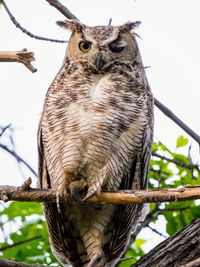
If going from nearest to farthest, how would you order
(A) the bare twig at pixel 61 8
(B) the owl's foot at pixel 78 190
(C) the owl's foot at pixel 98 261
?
(B) the owl's foot at pixel 78 190
(C) the owl's foot at pixel 98 261
(A) the bare twig at pixel 61 8

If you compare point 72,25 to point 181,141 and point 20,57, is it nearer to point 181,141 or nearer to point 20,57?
point 181,141

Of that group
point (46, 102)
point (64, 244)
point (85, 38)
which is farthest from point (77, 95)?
point (64, 244)

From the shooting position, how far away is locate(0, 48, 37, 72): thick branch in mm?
2918

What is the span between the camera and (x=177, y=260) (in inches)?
126

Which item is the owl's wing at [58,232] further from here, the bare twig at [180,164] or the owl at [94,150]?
the bare twig at [180,164]

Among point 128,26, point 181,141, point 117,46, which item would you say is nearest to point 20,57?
point 117,46

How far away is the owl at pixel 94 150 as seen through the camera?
12.5ft

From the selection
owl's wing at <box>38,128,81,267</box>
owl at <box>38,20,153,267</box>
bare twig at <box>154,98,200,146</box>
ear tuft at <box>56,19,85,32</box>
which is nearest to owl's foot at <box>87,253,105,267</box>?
owl at <box>38,20,153,267</box>

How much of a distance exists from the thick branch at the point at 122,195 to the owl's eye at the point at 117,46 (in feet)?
4.10

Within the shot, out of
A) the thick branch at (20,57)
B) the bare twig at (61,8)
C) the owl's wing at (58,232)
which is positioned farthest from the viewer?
the bare twig at (61,8)

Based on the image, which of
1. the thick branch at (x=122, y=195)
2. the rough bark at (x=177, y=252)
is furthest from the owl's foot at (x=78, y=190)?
the rough bark at (x=177, y=252)

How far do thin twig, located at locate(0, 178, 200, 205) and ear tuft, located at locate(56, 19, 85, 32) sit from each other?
138cm

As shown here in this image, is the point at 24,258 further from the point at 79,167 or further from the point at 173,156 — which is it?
the point at 173,156

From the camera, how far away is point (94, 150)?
150 inches
